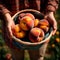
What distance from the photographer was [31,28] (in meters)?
1.97

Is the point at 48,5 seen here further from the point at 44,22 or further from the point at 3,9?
the point at 3,9

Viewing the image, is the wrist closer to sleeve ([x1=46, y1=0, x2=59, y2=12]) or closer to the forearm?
the forearm

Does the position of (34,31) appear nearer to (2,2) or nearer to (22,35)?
(22,35)

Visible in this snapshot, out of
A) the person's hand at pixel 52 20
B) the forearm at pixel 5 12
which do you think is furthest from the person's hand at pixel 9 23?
the person's hand at pixel 52 20

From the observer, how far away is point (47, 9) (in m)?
2.20

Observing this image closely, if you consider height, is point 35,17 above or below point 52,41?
above

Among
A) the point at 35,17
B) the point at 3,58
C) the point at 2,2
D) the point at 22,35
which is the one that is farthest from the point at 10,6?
Result: the point at 3,58

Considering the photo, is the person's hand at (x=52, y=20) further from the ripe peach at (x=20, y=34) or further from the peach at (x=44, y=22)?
the ripe peach at (x=20, y=34)

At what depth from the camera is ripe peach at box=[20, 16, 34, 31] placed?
192 centimetres

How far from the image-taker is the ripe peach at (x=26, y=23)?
1.92 meters

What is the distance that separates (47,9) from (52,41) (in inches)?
33.7

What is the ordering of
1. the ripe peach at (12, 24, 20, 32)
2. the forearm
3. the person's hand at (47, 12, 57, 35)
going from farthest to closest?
the forearm < the person's hand at (47, 12, 57, 35) < the ripe peach at (12, 24, 20, 32)

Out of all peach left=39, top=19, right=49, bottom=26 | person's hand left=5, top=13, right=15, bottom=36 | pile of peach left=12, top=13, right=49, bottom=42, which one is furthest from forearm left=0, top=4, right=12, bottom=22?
peach left=39, top=19, right=49, bottom=26

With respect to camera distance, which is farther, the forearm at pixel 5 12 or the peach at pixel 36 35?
the forearm at pixel 5 12
